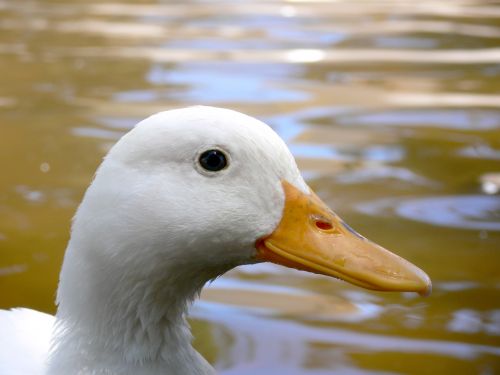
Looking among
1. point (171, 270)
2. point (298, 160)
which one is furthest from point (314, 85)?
point (171, 270)

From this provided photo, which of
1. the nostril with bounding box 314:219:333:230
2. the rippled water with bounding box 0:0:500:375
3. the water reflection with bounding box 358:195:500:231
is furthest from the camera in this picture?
the water reflection with bounding box 358:195:500:231

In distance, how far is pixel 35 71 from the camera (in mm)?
6766

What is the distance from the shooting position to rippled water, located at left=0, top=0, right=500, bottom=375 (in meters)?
3.37

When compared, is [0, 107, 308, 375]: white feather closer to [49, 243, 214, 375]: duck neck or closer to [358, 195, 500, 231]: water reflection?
[49, 243, 214, 375]: duck neck

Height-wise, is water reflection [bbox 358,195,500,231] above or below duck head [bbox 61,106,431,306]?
below

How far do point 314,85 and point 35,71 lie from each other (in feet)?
6.06

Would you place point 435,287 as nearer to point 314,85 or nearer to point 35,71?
point 314,85

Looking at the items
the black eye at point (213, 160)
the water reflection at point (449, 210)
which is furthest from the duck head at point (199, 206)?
the water reflection at point (449, 210)

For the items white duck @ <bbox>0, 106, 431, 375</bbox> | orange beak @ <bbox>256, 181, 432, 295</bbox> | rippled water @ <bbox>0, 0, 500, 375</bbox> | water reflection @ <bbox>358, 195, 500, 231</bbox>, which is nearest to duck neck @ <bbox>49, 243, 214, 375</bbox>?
white duck @ <bbox>0, 106, 431, 375</bbox>

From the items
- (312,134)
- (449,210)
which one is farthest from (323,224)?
(312,134)

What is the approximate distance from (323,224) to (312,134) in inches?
128

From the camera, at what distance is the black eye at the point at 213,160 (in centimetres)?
206

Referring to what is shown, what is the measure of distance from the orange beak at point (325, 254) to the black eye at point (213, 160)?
0.15 metres

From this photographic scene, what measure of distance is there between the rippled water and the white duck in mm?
959
